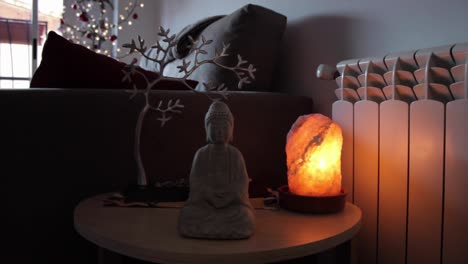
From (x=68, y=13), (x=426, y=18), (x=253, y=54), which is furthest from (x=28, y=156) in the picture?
(x=68, y=13)

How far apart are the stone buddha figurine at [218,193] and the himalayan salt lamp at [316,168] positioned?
177 millimetres

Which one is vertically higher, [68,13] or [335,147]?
[68,13]

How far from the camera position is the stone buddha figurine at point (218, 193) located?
0.78m

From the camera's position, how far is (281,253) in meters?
0.72

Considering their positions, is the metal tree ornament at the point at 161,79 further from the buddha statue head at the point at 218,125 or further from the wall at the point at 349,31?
the wall at the point at 349,31

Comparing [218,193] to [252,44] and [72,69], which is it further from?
[252,44]

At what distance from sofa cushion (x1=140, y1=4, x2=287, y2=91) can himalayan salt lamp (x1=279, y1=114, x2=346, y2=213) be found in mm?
552

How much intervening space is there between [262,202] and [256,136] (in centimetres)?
30

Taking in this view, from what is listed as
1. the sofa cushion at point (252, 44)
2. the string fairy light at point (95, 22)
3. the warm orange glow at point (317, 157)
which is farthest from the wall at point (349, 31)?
the string fairy light at point (95, 22)

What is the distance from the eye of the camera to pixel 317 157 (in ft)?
3.16

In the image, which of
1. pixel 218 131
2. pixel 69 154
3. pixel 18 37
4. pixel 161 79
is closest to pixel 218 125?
pixel 218 131

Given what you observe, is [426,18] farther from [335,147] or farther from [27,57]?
[27,57]

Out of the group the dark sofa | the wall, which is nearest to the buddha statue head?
the dark sofa

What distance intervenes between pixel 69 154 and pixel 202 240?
1.68ft
